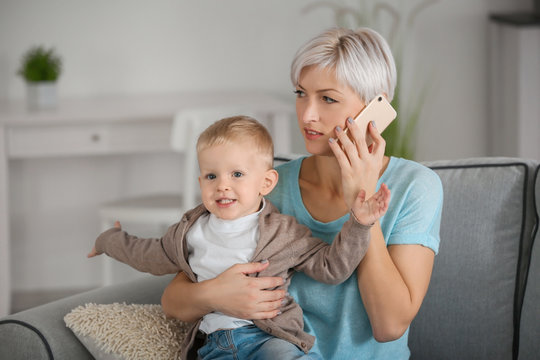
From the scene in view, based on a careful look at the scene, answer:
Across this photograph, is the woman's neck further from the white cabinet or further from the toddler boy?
the white cabinet

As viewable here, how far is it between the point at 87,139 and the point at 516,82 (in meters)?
1.82

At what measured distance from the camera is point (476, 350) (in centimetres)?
158

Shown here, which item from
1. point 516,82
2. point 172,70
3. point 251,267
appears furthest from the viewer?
point 172,70

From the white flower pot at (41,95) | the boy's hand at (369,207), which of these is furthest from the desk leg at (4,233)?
the boy's hand at (369,207)

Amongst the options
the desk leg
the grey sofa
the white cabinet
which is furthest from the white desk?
the grey sofa

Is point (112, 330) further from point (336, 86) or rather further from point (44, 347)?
point (336, 86)

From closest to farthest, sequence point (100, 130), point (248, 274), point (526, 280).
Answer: point (248, 274)
point (526, 280)
point (100, 130)

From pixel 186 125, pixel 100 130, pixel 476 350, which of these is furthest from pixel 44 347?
pixel 100 130

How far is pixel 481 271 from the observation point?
61.8 inches

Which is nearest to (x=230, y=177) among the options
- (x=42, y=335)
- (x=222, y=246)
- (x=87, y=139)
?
(x=222, y=246)

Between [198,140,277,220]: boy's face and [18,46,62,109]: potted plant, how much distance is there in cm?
186

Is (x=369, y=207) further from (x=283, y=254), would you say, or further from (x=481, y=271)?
(x=481, y=271)

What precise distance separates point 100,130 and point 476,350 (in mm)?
1790

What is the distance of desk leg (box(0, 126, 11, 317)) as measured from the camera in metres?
2.78
